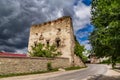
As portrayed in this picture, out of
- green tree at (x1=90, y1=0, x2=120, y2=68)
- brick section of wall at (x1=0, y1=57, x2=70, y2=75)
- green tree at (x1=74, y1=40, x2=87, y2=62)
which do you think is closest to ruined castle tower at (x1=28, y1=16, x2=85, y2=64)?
green tree at (x1=74, y1=40, x2=87, y2=62)

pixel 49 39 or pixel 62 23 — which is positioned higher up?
pixel 62 23

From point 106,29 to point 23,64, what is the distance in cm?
1560

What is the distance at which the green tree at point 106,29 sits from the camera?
40.0ft

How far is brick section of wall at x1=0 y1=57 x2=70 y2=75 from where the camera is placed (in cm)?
2286

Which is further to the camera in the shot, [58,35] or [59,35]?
[58,35]

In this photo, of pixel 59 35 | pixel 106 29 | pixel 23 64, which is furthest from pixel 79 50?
pixel 106 29

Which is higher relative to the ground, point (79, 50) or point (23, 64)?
point (79, 50)

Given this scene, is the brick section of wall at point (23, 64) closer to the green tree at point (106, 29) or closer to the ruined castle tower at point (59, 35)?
the ruined castle tower at point (59, 35)

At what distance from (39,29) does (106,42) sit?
35449 millimetres

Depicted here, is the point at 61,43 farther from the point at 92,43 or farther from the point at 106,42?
the point at 106,42

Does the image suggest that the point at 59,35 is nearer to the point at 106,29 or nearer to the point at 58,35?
the point at 58,35

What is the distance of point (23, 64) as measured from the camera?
25.6 meters

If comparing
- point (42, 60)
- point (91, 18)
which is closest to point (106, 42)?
point (91, 18)

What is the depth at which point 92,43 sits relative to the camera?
14.9 metres
